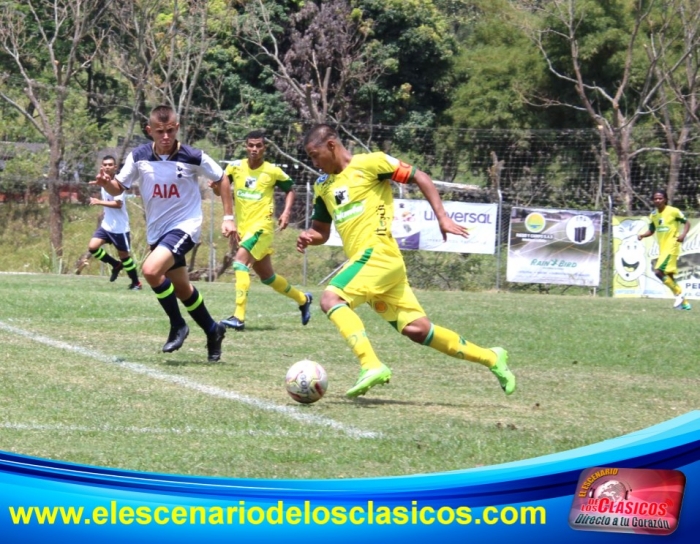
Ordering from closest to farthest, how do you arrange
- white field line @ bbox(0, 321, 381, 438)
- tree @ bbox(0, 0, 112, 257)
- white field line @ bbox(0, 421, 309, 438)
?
white field line @ bbox(0, 421, 309, 438) < white field line @ bbox(0, 321, 381, 438) < tree @ bbox(0, 0, 112, 257)

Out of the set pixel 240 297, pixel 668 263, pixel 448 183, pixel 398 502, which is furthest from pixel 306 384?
pixel 448 183

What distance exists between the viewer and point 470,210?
23203mm

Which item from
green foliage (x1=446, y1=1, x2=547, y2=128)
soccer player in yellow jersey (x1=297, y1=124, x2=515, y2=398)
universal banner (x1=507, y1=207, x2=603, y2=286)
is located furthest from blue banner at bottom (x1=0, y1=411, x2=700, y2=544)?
green foliage (x1=446, y1=1, x2=547, y2=128)

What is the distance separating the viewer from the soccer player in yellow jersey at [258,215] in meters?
12.1

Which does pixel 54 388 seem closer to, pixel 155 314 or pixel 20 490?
pixel 20 490

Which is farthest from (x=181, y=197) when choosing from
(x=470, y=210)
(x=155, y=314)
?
(x=470, y=210)

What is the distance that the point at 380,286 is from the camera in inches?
272

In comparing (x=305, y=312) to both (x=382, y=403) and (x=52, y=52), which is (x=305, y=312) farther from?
(x=52, y=52)

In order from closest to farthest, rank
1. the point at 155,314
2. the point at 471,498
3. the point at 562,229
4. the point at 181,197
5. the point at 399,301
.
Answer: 1. the point at 471,498
2. the point at 399,301
3. the point at 181,197
4. the point at 155,314
5. the point at 562,229

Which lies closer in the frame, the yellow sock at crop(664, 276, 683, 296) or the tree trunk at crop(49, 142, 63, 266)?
the yellow sock at crop(664, 276, 683, 296)

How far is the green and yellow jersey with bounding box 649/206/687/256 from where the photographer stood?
19922 mm

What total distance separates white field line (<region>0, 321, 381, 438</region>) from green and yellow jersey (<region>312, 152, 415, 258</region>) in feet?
3.90

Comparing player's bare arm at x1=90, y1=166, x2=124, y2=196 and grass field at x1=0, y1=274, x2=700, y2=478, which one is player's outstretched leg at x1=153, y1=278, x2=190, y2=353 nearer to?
grass field at x1=0, y1=274, x2=700, y2=478

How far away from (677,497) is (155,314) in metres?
11.5
